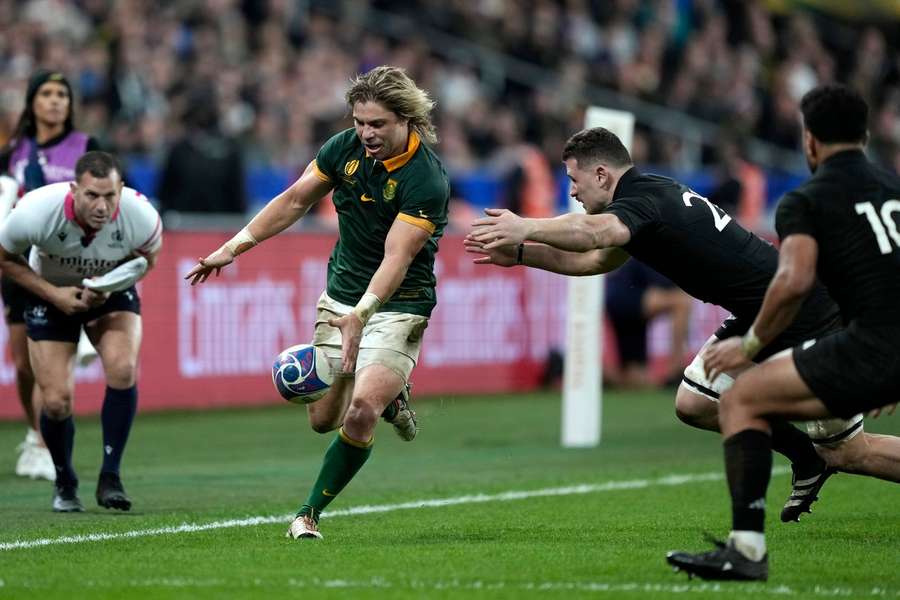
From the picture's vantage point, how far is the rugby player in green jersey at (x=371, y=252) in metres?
8.47

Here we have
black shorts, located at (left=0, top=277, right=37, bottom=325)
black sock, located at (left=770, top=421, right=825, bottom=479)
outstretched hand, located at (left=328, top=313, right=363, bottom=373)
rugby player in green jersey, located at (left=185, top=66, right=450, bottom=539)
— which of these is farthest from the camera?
black shorts, located at (left=0, top=277, right=37, bottom=325)

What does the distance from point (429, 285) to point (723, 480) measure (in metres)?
3.75

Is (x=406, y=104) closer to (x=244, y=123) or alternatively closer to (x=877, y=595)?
(x=877, y=595)

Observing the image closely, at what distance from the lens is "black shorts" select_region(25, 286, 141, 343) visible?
396 inches

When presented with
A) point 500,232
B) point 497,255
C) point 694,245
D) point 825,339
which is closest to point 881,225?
point 825,339

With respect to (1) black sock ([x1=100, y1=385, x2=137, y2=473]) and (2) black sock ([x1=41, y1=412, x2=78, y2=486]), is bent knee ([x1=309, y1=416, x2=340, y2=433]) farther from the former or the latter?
(2) black sock ([x1=41, y1=412, x2=78, y2=486])

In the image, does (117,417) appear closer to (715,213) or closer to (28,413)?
(28,413)

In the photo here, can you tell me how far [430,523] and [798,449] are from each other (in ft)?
6.75

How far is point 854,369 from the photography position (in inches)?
277

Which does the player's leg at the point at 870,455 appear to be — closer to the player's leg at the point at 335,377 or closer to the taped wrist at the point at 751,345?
the taped wrist at the point at 751,345

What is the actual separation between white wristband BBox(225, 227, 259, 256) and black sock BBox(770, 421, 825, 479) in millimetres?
2973

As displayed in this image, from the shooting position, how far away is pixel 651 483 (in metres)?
11.6

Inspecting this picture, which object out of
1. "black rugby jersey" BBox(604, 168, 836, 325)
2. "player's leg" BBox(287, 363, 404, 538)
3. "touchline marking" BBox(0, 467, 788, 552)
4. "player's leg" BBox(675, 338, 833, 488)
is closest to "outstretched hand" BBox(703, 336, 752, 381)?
"black rugby jersey" BBox(604, 168, 836, 325)

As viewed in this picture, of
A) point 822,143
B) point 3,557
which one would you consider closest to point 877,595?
point 822,143
